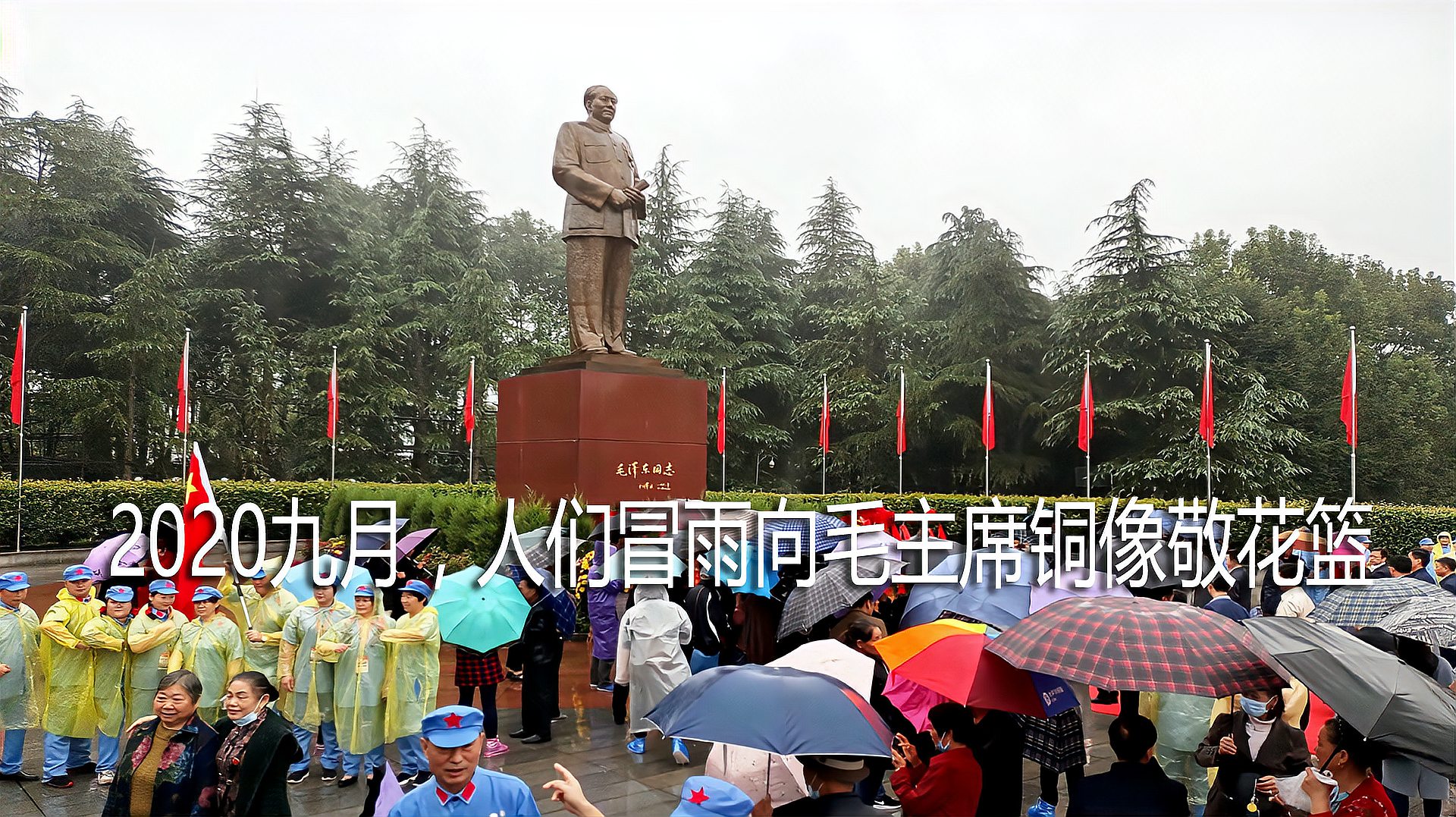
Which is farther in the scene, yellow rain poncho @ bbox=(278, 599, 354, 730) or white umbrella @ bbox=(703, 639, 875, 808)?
yellow rain poncho @ bbox=(278, 599, 354, 730)

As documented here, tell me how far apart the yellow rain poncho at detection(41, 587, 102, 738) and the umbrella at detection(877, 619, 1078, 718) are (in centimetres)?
483

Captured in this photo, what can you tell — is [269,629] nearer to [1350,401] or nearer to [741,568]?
[741,568]

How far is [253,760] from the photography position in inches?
149

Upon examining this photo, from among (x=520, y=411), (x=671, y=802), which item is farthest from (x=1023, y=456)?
(x=671, y=802)

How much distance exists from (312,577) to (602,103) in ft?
23.3

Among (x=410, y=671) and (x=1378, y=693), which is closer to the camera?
(x=1378, y=693)

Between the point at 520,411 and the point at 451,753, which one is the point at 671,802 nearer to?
the point at 451,753

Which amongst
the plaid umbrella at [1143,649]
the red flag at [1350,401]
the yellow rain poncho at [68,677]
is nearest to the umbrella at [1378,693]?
the plaid umbrella at [1143,649]

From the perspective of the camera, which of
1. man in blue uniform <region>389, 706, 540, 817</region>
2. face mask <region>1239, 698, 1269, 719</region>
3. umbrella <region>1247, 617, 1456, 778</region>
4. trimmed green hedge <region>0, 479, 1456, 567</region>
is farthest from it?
trimmed green hedge <region>0, 479, 1456, 567</region>

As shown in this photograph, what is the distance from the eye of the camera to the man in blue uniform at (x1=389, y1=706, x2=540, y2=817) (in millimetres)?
3396

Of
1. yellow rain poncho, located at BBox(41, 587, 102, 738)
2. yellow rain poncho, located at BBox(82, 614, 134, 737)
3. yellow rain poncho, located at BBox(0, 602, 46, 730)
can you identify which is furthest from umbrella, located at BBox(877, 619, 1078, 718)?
yellow rain poncho, located at BBox(0, 602, 46, 730)

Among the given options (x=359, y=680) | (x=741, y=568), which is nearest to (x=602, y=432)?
(x=741, y=568)

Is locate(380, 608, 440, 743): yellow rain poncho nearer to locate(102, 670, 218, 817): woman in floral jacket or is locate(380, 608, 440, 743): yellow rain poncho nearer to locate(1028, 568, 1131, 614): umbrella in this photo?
locate(102, 670, 218, 817): woman in floral jacket

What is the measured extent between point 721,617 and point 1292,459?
27.8m
